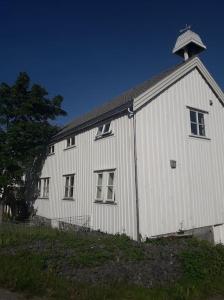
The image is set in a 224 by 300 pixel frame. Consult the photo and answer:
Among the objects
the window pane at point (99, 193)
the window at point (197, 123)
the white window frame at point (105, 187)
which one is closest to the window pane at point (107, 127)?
the white window frame at point (105, 187)

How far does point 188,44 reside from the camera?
1903 centimetres

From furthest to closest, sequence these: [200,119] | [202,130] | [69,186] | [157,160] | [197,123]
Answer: [69,186] < [200,119] < [202,130] < [197,123] < [157,160]

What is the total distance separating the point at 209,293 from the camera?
7980 mm

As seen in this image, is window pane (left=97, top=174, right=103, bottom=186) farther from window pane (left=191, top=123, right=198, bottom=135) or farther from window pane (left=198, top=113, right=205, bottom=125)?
window pane (left=198, top=113, right=205, bottom=125)

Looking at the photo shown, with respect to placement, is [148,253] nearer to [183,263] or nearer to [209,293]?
[183,263]

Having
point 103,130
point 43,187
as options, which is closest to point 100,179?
point 103,130

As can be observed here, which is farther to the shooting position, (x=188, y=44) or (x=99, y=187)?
(x=188, y=44)

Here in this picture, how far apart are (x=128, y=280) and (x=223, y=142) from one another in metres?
12.4

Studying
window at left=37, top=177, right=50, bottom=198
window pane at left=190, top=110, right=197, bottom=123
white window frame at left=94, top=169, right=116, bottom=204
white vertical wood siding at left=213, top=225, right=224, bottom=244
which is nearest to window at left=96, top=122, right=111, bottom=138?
white window frame at left=94, top=169, right=116, bottom=204

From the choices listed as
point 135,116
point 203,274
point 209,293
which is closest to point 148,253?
point 203,274

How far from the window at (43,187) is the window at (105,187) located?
794cm

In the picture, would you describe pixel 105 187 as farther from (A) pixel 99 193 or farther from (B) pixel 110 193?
(A) pixel 99 193

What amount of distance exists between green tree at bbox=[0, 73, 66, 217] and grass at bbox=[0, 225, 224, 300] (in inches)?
359

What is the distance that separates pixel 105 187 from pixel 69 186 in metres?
4.62
